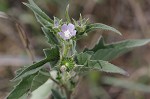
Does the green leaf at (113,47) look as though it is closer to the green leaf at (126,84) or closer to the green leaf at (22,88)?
the green leaf at (22,88)

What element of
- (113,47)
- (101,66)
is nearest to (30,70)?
(101,66)

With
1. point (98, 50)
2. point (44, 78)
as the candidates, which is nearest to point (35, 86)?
point (44, 78)

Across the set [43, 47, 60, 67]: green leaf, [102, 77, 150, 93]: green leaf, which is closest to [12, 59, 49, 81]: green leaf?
[43, 47, 60, 67]: green leaf

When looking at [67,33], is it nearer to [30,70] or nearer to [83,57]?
[83,57]

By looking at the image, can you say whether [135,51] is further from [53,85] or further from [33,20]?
[53,85]

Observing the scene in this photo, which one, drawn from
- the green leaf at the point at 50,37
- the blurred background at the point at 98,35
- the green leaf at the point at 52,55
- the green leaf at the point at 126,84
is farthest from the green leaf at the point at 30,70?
the green leaf at the point at 126,84

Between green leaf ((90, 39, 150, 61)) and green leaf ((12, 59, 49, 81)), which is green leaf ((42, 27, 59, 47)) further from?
green leaf ((90, 39, 150, 61))
